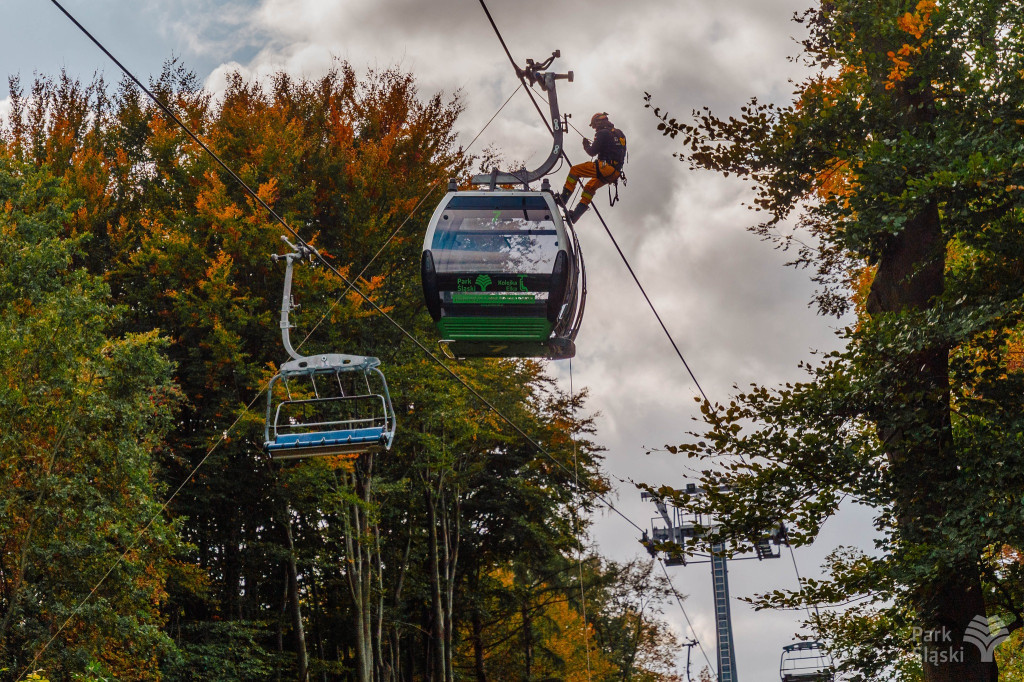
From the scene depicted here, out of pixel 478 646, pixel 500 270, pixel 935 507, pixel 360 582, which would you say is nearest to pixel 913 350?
pixel 935 507

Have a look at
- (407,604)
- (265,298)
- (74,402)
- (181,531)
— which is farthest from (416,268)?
(407,604)

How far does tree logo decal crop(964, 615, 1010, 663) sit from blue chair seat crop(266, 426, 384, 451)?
5998 millimetres

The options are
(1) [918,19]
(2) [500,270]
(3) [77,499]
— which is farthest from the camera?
(3) [77,499]

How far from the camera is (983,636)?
1080cm

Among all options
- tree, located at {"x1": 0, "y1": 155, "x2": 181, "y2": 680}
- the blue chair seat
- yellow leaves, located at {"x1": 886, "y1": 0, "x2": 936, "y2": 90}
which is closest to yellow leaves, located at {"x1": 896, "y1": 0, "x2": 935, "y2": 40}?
yellow leaves, located at {"x1": 886, "y1": 0, "x2": 936, "y2": 90}

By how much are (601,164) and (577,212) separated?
0.75 m

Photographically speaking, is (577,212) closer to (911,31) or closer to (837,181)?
(911,31)

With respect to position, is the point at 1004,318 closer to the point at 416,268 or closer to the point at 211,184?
the point at 416,268

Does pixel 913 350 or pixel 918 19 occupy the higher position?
pixel 918 19

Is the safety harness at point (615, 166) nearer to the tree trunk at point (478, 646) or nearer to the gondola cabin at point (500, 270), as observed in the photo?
the gondola cabin at point (500, 270)

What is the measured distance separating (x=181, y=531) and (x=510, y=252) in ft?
50.0

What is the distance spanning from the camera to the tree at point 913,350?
34.1 feet

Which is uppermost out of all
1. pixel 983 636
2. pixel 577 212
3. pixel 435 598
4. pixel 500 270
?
pixel 577 212

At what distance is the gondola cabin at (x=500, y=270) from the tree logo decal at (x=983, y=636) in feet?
16.2
